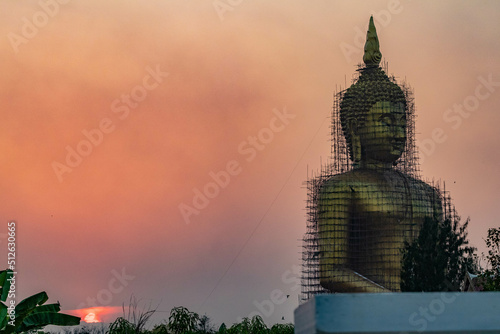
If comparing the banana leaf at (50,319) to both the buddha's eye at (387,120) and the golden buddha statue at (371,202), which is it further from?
the buddha's eye at (387,120)

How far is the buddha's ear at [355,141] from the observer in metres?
33.8

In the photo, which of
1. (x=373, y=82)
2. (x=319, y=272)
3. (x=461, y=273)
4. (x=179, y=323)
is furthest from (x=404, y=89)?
(x=179, y=323)

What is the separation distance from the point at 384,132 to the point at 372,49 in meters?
4.68

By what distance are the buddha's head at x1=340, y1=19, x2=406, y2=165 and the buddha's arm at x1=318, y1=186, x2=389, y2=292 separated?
2.34 m

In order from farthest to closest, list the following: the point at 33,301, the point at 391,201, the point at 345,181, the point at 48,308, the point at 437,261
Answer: the point at 345,181 → the point at 391,201 → the point at 437,261 → the point at 48,308 → the point at 33,301

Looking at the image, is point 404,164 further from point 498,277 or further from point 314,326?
point 314,326

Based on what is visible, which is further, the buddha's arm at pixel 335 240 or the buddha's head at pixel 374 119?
the buddha's head at pixel 374 119

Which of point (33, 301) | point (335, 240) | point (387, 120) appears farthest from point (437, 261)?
point (33, 301)

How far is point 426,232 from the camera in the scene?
25875 mm

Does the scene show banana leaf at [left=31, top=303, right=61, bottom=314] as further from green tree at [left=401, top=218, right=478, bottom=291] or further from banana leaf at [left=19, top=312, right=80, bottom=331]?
green tree at [left=401, top=218, right=478, bottom=291]

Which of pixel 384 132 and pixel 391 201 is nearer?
pixel 391 201

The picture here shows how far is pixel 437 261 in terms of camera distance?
81.6ft

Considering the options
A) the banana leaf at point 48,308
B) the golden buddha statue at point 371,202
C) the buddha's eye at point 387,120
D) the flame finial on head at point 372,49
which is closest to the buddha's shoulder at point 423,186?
the golden buddha statue at point 371,202

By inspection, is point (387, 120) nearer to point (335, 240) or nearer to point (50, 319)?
point (335, 240)
